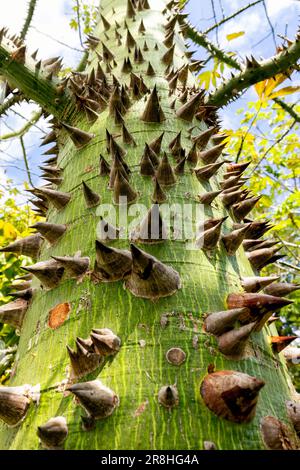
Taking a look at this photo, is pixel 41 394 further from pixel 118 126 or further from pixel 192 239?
pixel 118 126

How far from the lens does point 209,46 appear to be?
10.8 feet

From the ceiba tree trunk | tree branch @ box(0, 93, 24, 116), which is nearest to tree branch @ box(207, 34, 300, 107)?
the ceiba tree trunk

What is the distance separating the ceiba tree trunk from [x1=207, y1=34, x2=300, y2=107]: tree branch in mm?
463

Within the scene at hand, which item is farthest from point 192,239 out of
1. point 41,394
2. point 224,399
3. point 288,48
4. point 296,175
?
point 296,175

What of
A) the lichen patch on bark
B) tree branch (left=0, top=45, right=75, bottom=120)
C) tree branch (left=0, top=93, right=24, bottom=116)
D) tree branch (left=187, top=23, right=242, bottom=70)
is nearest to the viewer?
the lichen patch on bark

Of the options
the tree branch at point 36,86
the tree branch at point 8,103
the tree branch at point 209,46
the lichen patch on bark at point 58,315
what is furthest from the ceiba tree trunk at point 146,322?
the tree branch at point 209,46

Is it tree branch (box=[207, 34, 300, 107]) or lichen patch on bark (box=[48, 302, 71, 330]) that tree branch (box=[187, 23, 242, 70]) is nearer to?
tree branch (box=[207, 34, 300, 107])

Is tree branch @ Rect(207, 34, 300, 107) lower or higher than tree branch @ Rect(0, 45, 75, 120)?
higher

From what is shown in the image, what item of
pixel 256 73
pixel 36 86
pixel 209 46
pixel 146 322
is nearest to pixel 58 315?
pixel 146 322

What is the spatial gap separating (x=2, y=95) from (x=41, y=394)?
174 cm

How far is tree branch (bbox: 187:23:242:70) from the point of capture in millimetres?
3148

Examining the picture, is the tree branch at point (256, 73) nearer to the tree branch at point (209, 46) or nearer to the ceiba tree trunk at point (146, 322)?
the ceiba tree trunk at point (146, 322)

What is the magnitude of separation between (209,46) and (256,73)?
4.04 ft

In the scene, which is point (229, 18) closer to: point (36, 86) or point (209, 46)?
point (209, 46)
